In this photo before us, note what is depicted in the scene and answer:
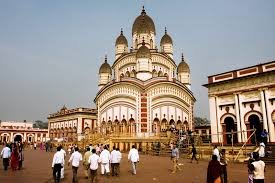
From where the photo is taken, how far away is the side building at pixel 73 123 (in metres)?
50.9

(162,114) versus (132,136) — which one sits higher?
(162,114)

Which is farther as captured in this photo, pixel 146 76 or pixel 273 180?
pixel 146 76

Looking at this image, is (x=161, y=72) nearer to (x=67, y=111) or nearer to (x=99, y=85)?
(x=99, y=85)

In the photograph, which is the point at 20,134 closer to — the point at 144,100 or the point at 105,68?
the point at 105,68

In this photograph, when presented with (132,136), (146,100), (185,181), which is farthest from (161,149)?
(185,181)

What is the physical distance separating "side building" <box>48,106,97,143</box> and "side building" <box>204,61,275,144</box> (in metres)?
27.5

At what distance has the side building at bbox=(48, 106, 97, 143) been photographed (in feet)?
167

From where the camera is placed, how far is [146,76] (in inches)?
1523

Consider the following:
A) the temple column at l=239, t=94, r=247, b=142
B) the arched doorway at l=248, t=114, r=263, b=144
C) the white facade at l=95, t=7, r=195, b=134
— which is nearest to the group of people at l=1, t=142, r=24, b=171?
the temple column at l=239, t=94, r=247, b=142

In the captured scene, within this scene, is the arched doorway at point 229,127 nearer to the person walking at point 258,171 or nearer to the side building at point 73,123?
the person walking at point 258,171

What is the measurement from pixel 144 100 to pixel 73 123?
2127 centimetres

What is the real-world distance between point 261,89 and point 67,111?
134 ft

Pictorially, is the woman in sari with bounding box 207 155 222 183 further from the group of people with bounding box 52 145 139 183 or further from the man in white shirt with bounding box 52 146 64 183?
the man in white shirt with bounding box 52 146 64 183

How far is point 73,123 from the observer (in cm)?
5291
